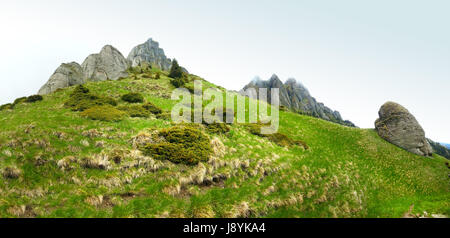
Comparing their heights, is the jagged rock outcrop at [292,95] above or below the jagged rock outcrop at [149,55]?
below

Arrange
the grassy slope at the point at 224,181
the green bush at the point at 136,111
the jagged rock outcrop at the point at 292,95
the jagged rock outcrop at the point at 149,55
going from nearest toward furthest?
the grassy slope at the point at 224,181 → the green bush at the point at 136,111 → the jagged rock outcrop at the point at 149,55 → the jagged rock outcrop at the point at 292,95

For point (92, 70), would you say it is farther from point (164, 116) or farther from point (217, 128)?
point (217, 128)

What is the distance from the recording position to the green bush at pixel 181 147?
15945 millimetres

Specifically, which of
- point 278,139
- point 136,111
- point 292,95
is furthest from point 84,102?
point 292,95

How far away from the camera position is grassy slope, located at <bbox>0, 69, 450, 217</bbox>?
10.9 meters

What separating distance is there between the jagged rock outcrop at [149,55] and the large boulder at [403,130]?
14004cm

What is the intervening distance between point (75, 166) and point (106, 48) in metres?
69.0

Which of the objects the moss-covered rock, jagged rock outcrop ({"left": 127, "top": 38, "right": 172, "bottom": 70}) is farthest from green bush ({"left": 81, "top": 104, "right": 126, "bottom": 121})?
jagged rock outcrop ({"left": 127, "top": 38, "right": 172, "bottom": 70})

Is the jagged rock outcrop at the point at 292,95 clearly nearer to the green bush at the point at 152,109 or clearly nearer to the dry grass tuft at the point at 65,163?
the green bush at the point at 152,109

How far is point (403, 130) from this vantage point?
34031 millimetres

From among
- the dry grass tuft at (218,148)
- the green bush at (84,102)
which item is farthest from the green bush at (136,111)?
the dry grass tuft at (218,148)

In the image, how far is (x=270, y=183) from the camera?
1739 cm

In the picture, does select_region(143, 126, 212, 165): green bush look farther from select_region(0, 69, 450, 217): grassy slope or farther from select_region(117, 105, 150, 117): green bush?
select_region(117, 105, 150, 117): green bush
